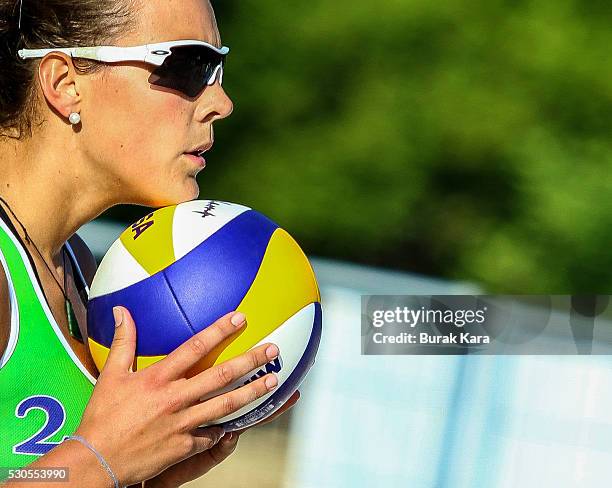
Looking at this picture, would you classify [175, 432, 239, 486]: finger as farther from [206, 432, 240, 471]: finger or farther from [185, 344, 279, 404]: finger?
[185, 344, 279, 404]: finger

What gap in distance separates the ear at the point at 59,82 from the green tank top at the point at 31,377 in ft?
0.90

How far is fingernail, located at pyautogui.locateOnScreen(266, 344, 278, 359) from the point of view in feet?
6.17

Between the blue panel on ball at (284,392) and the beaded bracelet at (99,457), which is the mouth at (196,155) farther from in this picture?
the beaded bracelet at (99,457)

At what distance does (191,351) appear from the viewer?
1791 mm

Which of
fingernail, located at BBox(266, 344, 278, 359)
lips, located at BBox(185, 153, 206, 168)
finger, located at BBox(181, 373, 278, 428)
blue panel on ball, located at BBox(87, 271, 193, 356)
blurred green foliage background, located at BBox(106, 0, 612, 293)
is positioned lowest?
blurred green foliage background, located at BBox(106, 0, 612, 293)

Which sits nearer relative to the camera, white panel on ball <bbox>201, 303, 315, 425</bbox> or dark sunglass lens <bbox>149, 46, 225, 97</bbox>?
white panel on ball <bbox>201, 303, 315, 425</bbox>

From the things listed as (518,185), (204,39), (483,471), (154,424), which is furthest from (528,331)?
(154,424)

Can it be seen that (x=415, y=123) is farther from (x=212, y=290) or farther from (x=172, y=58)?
(x=212, y=290)

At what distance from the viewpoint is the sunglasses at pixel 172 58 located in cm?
209

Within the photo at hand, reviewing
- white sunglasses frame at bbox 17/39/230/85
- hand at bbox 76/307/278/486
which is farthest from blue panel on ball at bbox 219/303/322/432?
white sunglasses frame at bbox 17/39/230/85

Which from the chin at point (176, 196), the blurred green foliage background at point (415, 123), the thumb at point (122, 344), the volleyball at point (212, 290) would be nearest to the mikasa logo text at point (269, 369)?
the volleyball at point (212, 290)

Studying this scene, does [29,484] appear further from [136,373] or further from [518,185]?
[518,185]

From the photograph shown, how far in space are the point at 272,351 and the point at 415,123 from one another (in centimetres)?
503

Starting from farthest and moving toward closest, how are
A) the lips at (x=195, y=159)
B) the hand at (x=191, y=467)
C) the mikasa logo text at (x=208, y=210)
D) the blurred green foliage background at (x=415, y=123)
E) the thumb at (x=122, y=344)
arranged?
1. the blurred green foliage background at (x=415, y=123)
2. the hand at (x=191, y=467)
3. the lips at (x=195, y=159)
4. the mikasa logo text at (x=208, y=210)
5. the thumb at (x=122, y=344)
